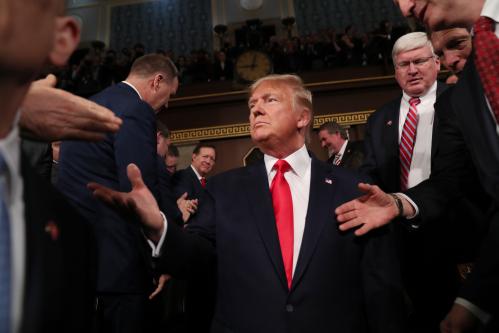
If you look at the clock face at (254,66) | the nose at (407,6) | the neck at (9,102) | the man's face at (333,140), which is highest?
the clock face at (254,66)

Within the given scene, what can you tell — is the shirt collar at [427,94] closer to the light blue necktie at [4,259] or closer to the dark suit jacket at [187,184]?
the dark suit jacket at [187,184]

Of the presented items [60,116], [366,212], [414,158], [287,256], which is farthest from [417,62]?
[60,116]

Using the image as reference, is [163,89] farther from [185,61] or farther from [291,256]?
[185,61]

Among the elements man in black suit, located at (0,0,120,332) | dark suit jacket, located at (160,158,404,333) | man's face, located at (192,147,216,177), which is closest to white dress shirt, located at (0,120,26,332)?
man in black suit, located at (0,0,120,332)

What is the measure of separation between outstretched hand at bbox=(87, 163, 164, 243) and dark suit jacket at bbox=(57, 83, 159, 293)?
63 centimetres

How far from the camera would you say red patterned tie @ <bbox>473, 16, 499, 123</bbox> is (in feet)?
3.57

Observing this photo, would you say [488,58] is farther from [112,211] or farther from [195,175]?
[195,175]

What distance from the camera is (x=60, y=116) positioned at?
2.88 ft

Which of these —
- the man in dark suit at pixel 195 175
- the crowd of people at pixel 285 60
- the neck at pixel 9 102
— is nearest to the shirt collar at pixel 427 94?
the man in dark suit at pixel 195 175

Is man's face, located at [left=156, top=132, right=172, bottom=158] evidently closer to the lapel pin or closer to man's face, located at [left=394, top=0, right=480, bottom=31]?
man's face, located at [left=394, top=0, right=480, bottom=31]

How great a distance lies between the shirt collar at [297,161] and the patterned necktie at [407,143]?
0.73 meters

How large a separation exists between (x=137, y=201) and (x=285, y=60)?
7.34 metres

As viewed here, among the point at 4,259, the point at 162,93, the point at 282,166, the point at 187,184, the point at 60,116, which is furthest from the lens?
the point at 187,184

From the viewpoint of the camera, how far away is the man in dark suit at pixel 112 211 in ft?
6.15
